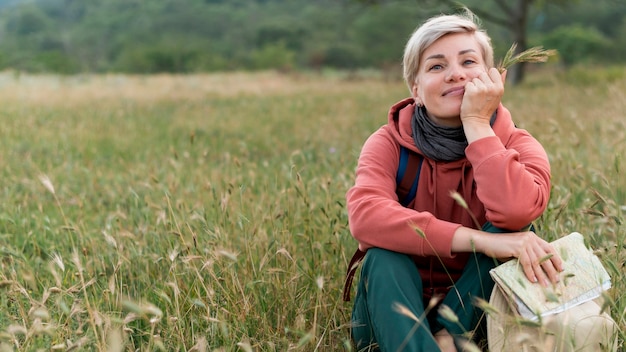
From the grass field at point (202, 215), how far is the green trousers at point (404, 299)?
0.20m

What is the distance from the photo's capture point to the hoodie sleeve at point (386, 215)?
2.23 m

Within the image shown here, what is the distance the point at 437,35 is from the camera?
2.46 meters

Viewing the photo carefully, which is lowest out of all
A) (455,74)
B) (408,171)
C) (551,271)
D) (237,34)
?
(237,34)

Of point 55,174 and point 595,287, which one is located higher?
point 595,287

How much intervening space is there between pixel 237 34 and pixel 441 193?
3176 inches

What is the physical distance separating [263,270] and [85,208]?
2109 mm

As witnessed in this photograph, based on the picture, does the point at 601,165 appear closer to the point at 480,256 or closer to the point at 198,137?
the point at 480,256

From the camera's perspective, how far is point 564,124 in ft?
23.6

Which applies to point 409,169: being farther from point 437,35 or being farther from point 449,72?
point 437,35

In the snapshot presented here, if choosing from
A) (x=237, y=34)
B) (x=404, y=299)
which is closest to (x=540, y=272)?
(x=404, y=299)

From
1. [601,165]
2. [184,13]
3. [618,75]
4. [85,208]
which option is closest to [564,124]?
[601,165]

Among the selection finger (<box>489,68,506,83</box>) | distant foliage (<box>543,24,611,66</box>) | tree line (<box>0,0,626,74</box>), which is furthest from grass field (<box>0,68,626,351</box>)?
distant foliage (<box>543,24,611,66</box>)

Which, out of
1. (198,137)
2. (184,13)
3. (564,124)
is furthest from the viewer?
(184,13)

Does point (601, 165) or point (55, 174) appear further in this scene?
point (55, 174)
